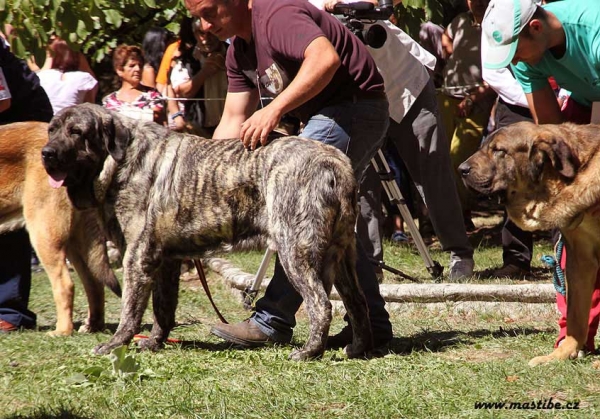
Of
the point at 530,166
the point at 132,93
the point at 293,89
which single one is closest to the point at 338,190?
the point at 293,89

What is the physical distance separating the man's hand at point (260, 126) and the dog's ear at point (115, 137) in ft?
2.44

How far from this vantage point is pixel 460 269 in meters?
7.89

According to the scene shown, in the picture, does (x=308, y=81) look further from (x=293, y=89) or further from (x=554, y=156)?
(x=554, y=156)

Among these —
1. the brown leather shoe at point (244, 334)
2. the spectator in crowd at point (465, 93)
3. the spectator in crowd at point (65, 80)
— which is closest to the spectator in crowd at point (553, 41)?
the brown leather shoe at point (244, 334)

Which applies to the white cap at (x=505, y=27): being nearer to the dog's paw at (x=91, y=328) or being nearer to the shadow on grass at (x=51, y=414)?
the shadow on grass at (x=51, y=414)

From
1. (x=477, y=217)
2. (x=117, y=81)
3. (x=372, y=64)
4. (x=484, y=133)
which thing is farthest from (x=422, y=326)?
(x=117, y=81)

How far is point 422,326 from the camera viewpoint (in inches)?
254

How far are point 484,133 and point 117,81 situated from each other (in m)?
5.22

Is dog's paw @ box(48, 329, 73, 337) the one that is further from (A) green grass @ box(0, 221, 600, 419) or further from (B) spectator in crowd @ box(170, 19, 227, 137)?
(B) spectator in crowd @ box(170, 19, 227, 137)

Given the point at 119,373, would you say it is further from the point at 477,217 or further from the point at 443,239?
the point at 477,217

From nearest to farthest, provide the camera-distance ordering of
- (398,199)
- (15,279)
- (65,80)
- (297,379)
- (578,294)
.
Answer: (297,379) < (578,294) < (15,279) < (398,199) < (65,80)

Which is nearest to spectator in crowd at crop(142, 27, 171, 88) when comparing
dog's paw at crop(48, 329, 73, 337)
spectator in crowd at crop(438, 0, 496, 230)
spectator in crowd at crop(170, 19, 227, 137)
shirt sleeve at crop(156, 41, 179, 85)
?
shirt sleeve at crop(156, 41, 179, 85)

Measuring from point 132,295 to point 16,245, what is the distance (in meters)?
1.87

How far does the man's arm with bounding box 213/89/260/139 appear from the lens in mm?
5918
